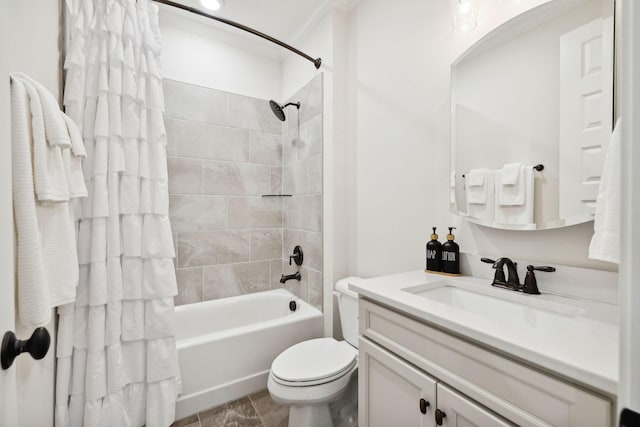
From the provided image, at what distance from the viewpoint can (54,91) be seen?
3.99 feet

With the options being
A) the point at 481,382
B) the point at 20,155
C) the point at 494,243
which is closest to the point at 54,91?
the point at 20,155

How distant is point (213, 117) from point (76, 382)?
1937mm

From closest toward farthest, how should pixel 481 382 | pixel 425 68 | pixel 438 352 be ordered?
pixel 481 382 → pixel 438 352 → pixel 425 68

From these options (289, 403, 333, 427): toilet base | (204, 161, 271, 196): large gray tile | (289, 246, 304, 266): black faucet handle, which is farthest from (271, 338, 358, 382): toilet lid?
(204, 161, 271, 196): large gray tile

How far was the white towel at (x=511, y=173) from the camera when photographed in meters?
1.11

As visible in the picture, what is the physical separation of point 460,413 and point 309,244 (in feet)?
5.18

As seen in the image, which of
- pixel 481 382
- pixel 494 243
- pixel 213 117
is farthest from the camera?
pixel 213 117

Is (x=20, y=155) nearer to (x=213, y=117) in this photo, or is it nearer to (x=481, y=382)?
(x=481, y=382)

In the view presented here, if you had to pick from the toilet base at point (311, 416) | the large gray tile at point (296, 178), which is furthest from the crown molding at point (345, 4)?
the toilet base at point (311, 416)

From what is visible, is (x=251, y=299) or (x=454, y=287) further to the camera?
(x=251, y=299)

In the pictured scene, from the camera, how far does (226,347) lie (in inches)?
68.2

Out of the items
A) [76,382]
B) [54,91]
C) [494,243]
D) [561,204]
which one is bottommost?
[76,382]

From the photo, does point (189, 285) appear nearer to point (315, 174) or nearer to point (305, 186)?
point (305, 186)

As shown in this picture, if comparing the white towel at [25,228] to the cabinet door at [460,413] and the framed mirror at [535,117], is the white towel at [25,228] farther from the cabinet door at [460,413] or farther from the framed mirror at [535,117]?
the framed mirror at [535,117]
